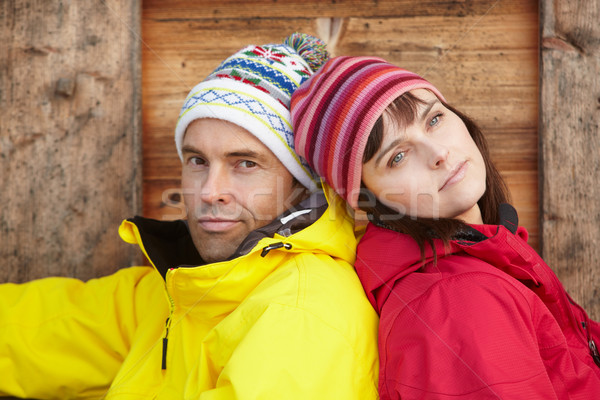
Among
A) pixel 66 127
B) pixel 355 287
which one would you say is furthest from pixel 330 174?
pixel 66 127

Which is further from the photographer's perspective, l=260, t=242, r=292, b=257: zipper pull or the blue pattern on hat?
the blue pattern on hat

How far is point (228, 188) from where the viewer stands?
4.38 ft

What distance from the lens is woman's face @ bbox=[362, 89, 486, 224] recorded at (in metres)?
1.22

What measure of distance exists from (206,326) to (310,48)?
3.03ft

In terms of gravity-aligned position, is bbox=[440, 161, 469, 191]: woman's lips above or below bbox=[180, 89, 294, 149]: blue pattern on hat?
below

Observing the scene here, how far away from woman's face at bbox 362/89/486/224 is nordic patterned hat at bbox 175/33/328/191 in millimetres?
269

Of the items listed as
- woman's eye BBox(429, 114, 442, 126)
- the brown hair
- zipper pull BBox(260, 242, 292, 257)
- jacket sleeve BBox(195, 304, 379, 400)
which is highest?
woman's eye BBox(429, 114, 442, 126)

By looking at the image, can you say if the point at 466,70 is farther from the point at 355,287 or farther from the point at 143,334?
the point at 143,334

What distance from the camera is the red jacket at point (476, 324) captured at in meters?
0.92

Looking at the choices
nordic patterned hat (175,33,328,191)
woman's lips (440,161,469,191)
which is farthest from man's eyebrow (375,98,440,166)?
nordic patterned hat (175,33,328,191)

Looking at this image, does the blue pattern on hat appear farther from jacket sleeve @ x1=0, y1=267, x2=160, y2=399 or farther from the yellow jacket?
jacket sleeve @ x1=0, y1=267, x2=160, y2=399

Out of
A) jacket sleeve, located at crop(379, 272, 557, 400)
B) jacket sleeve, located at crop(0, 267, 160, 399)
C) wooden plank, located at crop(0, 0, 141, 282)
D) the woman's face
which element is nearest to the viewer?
jacket sleeve, located at crop(379, 272, 557, 400)

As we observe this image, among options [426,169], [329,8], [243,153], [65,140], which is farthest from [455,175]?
[65,140]

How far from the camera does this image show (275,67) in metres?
1.42
